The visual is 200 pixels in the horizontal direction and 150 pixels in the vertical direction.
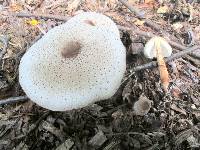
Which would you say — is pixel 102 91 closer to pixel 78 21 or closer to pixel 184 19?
pixel 78 21

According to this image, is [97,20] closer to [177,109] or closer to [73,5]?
[73,5]

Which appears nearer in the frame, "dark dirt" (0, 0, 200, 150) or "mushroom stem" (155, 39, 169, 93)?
"dark dirt" (0, 0, 200, 150)

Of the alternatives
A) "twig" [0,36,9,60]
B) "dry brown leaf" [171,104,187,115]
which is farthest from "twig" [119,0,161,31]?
"twig" [0,36,9,60]

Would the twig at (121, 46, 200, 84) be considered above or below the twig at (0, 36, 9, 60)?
above

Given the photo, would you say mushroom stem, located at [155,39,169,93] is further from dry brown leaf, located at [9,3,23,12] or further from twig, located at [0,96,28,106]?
dry brown leaf, located at [9,3,23,12]

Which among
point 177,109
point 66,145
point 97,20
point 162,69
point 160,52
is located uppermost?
point 97,20

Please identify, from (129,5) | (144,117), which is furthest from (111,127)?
(129,5)

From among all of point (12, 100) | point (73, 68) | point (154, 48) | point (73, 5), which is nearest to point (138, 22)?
point (154, 48)
